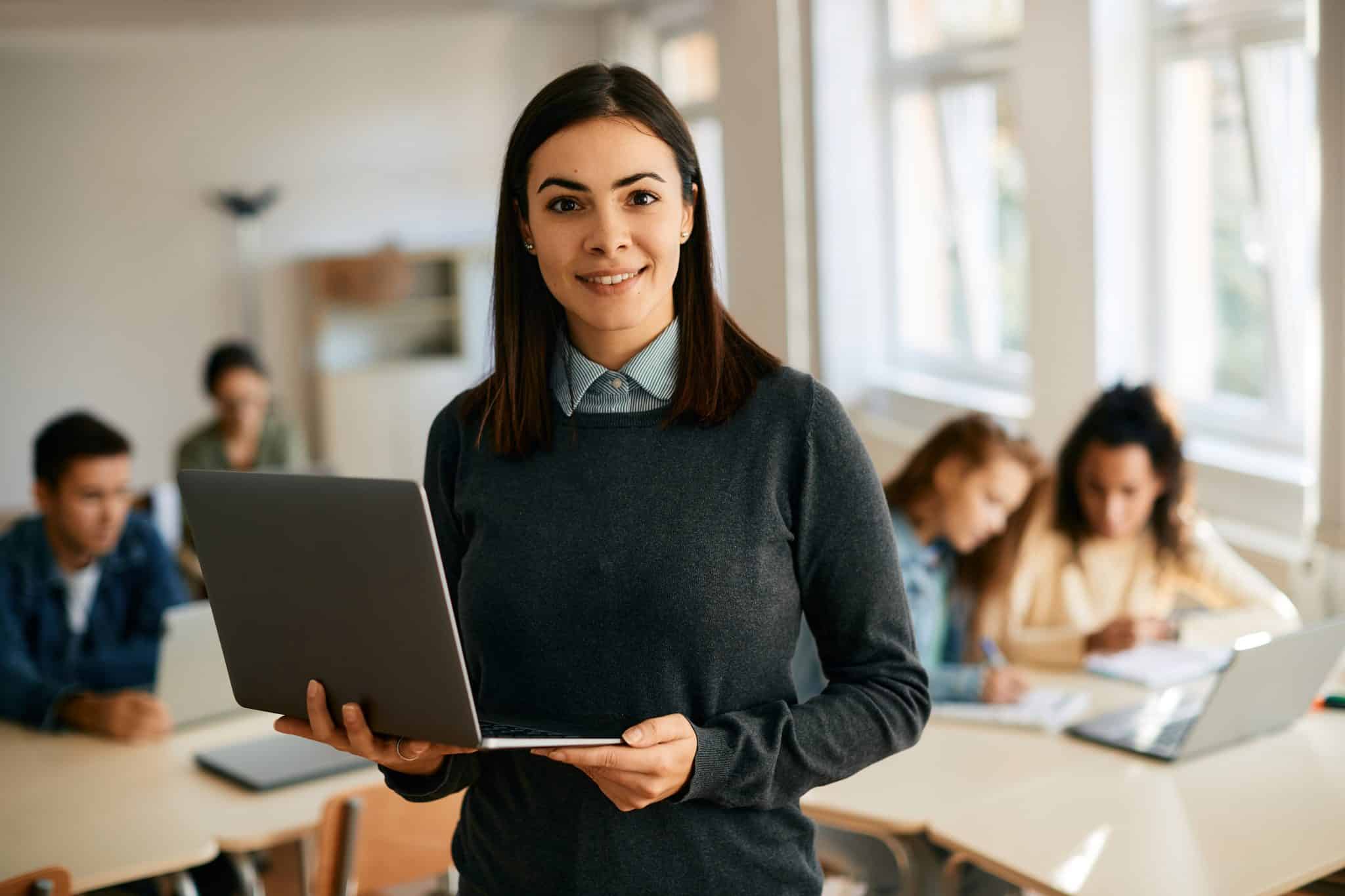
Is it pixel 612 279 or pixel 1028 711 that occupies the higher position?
pixel 612 279

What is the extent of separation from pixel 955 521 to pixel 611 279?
1800 mm

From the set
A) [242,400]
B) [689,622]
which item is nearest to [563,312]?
[689,622]

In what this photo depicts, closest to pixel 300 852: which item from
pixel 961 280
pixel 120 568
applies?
pixel 120 568

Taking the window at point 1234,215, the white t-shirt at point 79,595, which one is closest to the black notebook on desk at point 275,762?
the white t-shirt at point 79,595

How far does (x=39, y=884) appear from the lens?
1.94 m

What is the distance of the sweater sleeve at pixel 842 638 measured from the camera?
1.23m

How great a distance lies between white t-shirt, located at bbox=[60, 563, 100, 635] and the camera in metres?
3.05

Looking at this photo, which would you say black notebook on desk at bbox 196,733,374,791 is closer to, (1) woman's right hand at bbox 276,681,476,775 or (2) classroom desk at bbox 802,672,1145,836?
(2) classroom desk at bbox 802,672,1145,836

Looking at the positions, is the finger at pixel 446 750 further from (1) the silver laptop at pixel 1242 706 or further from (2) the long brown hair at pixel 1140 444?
(2) the long brown hair at pixel 1140 444

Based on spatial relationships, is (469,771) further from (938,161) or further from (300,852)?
(938,161)

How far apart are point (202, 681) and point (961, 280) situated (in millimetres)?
4091

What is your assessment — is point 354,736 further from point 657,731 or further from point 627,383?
point 627,383

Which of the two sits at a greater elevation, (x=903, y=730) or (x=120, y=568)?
(x=903, y=730)

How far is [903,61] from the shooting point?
19.6 ft
